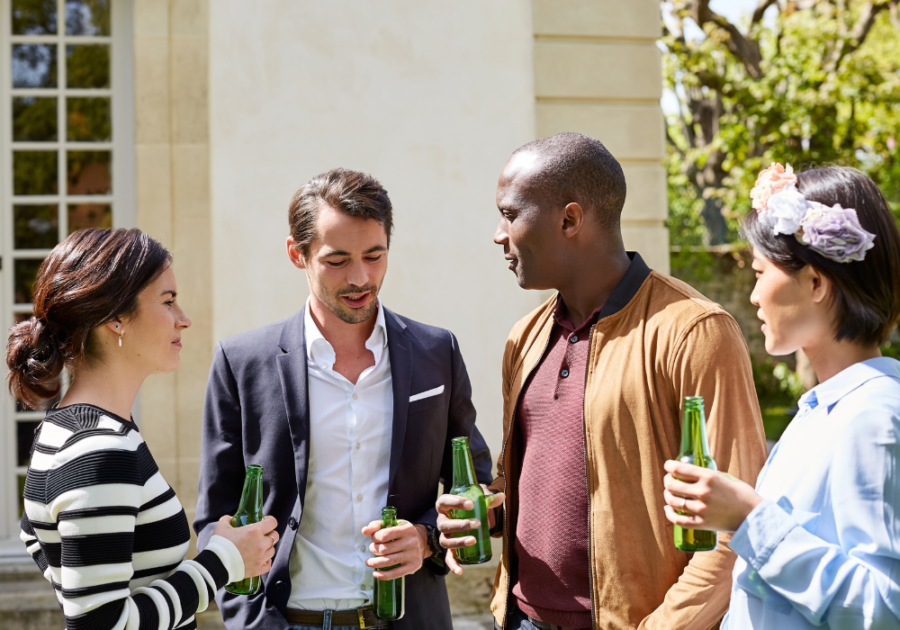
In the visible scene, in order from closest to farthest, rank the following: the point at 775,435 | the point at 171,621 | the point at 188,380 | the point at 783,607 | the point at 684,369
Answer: the point at 783,607 → the point at 171,621 → the point at 684,369 → the point at 188,380 → the point at 775,435

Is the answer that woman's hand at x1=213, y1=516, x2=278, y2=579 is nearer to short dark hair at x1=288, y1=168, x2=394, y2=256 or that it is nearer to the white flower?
short dark hair at x1=288, y1=168, x2=394, y2=256

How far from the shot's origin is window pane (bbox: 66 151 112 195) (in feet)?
16.9

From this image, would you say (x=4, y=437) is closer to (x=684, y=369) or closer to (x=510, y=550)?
(x=510, y=550)

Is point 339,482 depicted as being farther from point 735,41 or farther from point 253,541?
point 735,41

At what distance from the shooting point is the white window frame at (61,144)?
16.6 ft

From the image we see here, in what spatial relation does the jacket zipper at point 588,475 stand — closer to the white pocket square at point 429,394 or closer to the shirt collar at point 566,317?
the shirt collar at point 566,317

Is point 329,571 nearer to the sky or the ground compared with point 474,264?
nearer to the ground

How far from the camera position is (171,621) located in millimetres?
1832

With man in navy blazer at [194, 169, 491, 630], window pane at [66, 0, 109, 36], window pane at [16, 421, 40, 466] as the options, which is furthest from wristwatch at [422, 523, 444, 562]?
window pane at [66, 0, 109, 36]

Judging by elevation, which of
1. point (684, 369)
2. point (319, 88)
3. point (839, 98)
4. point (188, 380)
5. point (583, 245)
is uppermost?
point (839, 98)

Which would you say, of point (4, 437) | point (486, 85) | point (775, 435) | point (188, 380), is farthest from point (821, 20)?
point (4, 437)

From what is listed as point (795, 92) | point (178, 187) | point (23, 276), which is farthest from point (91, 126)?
point (795, 92)

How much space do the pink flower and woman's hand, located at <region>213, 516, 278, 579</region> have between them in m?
1.36

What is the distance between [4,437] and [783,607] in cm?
476
